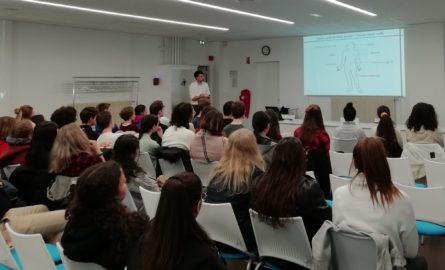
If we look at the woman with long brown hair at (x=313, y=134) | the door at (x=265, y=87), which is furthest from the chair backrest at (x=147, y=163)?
the door at (x=265, y=87)

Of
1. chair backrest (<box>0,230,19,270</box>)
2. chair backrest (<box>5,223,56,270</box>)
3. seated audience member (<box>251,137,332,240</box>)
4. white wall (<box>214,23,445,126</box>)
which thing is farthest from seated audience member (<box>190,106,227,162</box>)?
white wall (<box>214,23,445,126</box>)

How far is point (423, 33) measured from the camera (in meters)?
9.00

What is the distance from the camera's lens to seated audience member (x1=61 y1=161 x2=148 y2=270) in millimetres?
1812

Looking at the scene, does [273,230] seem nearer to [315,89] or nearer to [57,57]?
[57,57]

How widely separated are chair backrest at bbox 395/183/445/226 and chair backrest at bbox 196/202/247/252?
1212 millimetres

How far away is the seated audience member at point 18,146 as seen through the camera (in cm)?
377

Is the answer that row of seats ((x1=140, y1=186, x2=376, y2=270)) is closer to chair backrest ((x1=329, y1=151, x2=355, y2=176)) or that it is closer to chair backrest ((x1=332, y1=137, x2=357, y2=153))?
chair backrest ((x1=329, y1=151, x2=355, y2=176))

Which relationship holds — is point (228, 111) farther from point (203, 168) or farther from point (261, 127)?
point (203, 168)

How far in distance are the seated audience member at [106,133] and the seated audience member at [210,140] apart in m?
1.05

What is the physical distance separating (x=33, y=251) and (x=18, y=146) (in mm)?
2107

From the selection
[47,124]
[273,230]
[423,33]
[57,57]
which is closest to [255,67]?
[423,33]

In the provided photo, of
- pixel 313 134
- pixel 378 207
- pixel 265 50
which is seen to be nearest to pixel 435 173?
pixel 313 134

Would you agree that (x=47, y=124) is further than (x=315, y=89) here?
No

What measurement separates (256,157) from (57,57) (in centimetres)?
748
